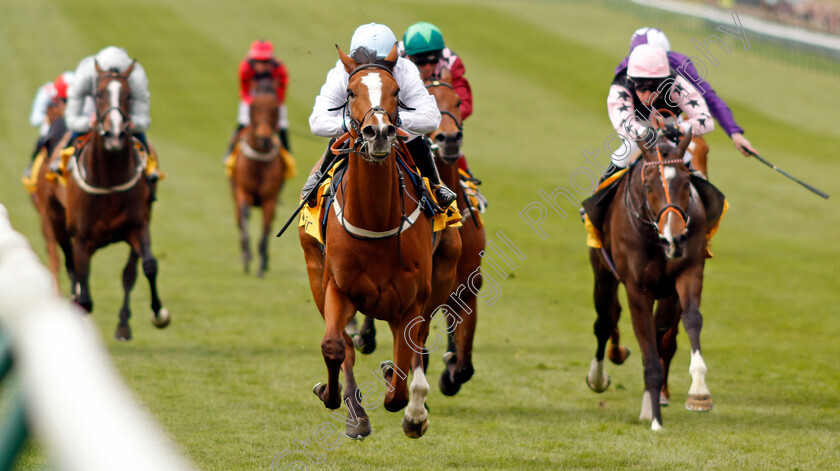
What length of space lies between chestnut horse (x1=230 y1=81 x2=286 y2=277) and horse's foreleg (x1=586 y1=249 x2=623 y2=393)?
329 inches

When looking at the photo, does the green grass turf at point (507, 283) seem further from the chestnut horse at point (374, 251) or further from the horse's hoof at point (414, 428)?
the chestnut horse at point (374, 251)

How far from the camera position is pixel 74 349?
6.01ft

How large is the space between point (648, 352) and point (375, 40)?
9.91 feet

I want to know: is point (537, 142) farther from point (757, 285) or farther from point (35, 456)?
point (35, 456)

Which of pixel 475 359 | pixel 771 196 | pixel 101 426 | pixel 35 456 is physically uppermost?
pixel 101 426

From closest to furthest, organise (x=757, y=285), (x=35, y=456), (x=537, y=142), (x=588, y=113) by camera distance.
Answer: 1. (x=35, y=456)
2. (x=757, y=285)
3. (x=537, y=142)
4. (x=588, y=113)

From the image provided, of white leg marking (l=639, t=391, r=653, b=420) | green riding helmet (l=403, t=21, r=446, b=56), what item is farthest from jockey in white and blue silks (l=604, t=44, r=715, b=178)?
white leg marking (l=639, t=391, r=653, b=420)

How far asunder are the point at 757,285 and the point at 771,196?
9692 mm

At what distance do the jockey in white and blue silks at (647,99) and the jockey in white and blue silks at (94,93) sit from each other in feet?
15.0

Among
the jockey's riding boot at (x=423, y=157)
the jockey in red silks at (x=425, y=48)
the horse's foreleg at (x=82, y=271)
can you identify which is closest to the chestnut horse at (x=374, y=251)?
the jockey's riding boot at (x=423, y=157)

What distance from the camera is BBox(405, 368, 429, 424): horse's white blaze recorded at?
658 cm

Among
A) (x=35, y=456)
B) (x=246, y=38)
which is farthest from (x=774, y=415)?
(x=246, y=38)

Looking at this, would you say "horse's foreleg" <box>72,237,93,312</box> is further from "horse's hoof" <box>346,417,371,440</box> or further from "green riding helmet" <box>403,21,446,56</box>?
"horse's hoof" <box>346,417,371,440</box>

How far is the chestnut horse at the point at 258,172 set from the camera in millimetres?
16562
